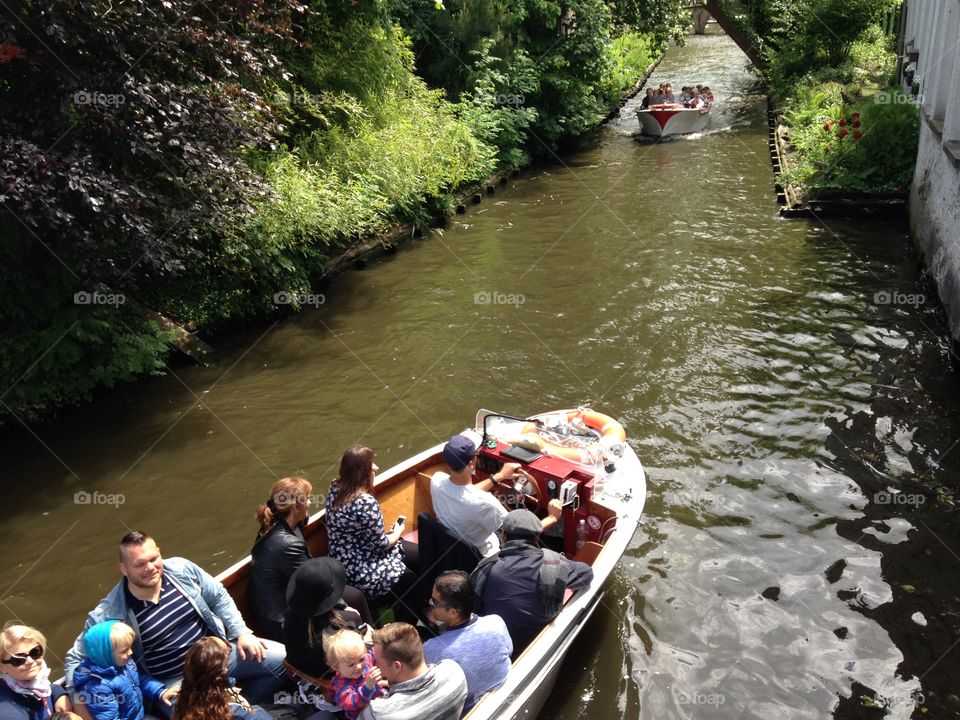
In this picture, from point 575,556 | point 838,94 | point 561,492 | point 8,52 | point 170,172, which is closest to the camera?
point 561,492

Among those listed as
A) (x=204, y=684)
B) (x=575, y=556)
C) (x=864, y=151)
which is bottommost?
(x=575, y=556)

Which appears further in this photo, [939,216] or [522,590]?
[939,216]

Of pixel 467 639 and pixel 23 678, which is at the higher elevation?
pixel 23 678

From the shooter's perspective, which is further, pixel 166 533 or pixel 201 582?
pixel 166 533

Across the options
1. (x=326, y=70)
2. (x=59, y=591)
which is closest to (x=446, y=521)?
(x=59, y=591)

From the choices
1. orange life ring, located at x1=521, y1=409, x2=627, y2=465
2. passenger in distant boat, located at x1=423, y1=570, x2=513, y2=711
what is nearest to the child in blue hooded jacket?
passenger in distant boat, located at x1=423, y1=570, x2=513, y2=711

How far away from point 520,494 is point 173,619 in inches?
118

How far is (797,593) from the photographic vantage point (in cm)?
680

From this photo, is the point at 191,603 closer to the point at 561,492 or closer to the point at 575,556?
the point at 561,492

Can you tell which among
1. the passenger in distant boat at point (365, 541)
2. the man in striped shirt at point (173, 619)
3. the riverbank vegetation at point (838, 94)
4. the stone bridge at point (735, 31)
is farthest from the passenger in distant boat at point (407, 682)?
the stone bridge at point (735, 31)

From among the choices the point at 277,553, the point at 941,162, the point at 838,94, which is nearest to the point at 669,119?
the point at 838,94

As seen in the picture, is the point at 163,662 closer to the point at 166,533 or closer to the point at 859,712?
the point at 166,533

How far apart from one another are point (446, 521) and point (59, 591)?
13.5 ft

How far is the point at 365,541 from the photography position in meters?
5.58
